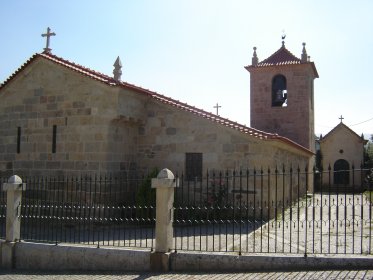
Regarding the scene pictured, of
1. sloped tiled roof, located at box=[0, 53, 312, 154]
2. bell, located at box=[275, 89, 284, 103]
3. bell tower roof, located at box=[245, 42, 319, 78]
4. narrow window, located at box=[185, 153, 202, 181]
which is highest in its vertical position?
bell tower roof, located at box=[245, 42, 319, 78]

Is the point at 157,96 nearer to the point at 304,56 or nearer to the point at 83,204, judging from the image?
the point at 83,204

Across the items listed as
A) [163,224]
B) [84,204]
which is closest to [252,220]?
[84,204]

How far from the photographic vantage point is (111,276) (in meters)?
6.89

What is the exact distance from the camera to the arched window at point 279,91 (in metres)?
20.9

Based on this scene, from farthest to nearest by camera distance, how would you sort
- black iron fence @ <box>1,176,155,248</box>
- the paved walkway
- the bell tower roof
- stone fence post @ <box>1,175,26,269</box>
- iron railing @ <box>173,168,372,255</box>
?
the bell tower roof < black iron fence @ <box>1,176,155,248</box> < stone fence post @ <box>1,175,26,269</box> < iron railing @ <box>173,168,372,255</box> < the paved walkway

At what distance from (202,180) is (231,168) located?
3.23ft

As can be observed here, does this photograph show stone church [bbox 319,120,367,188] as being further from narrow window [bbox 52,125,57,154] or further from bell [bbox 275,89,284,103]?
narrow window [bbox 52,125,57,154]

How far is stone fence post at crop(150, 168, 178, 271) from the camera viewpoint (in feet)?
22.8

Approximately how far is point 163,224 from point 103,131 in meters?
5.60

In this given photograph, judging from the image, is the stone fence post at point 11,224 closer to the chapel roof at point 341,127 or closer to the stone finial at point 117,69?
the stone finial at point 117,69

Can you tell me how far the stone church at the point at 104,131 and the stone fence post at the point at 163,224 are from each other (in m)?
5.05

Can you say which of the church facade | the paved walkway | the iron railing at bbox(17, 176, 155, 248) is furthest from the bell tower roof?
the paved walkway

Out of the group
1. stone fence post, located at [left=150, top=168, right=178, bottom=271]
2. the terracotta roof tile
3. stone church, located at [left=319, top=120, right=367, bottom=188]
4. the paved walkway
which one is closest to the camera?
the paved walkway

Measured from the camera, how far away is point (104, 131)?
11.8 m
